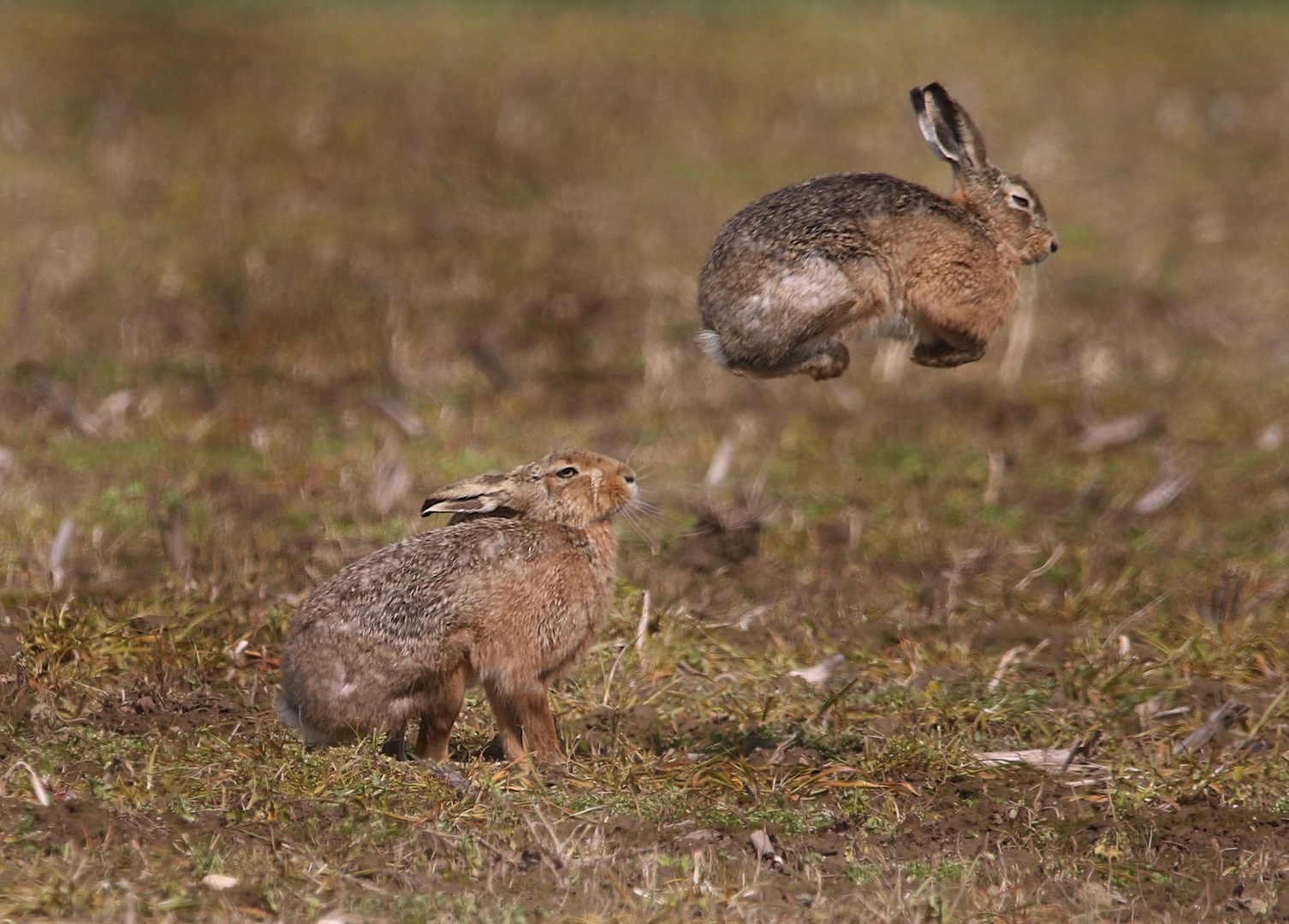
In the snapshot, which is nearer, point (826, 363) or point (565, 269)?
point (826, 363)

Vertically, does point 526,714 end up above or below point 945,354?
below

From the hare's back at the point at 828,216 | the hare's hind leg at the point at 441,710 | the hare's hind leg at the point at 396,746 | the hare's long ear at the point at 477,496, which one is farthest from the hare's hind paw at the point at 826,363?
the hare's hind leg at the point at 396,746

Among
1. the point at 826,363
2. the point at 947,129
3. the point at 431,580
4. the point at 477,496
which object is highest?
the point at 947,129

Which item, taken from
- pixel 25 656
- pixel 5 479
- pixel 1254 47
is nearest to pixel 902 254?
pixel 25 656

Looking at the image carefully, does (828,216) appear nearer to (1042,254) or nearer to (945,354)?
(945,354)

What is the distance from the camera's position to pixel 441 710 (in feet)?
18.5

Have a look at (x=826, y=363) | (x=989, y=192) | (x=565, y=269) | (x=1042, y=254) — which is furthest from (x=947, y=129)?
(x=565, y=269)

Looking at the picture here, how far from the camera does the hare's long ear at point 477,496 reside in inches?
240

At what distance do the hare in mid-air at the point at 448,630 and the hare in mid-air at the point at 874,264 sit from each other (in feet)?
2.96

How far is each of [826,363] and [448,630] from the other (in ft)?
4.94

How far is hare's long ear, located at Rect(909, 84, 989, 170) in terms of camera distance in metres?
5.87

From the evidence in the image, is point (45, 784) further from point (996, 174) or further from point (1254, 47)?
point (1254, 47)

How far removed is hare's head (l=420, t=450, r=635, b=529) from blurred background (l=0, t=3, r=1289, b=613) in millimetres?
1301

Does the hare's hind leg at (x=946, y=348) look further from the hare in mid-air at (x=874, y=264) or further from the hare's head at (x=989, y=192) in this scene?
the hare's head at (x=989, y=192)
